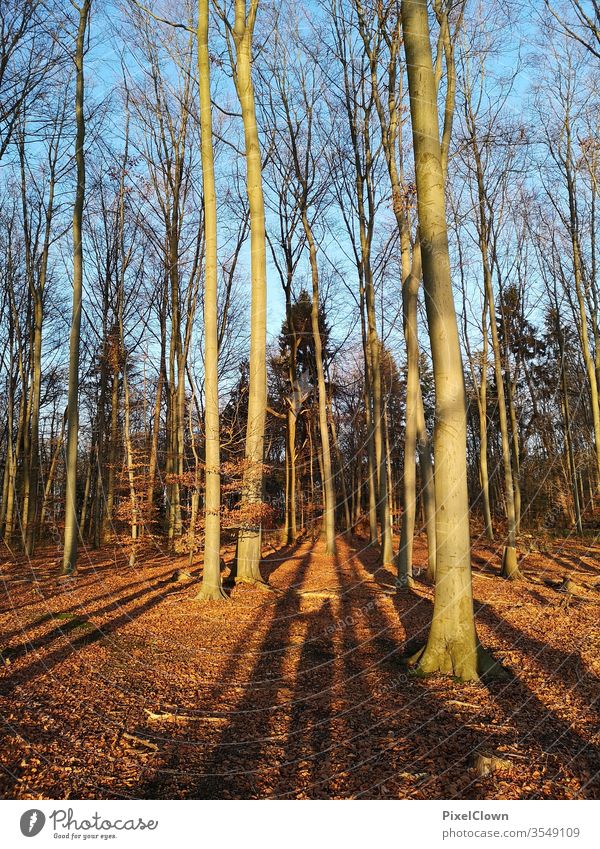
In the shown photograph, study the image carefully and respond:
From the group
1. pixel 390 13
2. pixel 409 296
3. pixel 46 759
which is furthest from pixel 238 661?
pixel 390 13

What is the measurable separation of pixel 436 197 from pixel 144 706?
15.5 feet

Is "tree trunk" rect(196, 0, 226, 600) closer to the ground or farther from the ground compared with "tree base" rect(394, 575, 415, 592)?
farther from the ground

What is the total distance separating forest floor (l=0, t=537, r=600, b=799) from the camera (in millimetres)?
2961

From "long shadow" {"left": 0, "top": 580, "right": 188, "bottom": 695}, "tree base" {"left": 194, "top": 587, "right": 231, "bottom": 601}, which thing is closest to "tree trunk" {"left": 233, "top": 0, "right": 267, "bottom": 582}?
"tree base" {"left": 194, "top": 587, "right": 231, "bottom": 601}

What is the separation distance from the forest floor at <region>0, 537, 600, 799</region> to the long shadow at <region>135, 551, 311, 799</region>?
0.01m

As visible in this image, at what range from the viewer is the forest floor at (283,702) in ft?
9.71

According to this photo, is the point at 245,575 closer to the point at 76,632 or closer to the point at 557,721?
the point at 76,632

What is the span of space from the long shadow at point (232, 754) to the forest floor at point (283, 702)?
1 cm

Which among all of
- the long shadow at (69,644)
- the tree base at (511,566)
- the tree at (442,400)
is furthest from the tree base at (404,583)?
the tree at (442,400)

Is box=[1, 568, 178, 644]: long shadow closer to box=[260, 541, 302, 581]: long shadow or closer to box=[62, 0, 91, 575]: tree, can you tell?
box=[62, 0, 91, 575]: tree

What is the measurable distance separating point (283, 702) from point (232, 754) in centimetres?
102

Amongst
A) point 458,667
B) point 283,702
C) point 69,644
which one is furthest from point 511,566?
point 69,644

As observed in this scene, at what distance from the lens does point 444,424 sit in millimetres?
4965

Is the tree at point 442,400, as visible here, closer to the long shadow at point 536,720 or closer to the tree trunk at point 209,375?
the long shadow at point 536,720
